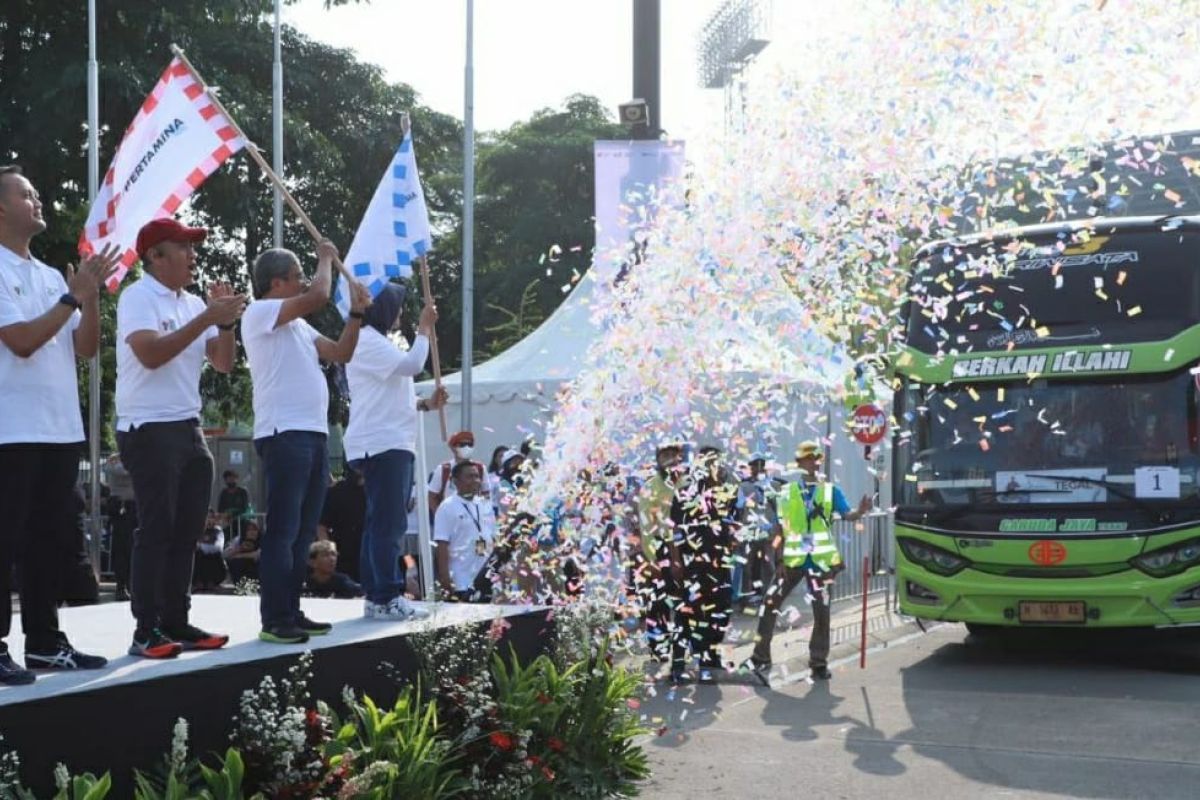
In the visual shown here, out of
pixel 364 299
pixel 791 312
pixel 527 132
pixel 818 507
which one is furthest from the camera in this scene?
pixel 527 132

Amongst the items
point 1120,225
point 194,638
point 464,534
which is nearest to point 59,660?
point 194,638

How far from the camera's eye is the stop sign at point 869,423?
15883 mm

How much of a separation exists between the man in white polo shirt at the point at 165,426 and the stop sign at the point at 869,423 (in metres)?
10.9

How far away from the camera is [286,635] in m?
5.92

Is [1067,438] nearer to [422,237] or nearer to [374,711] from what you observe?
[422,237]

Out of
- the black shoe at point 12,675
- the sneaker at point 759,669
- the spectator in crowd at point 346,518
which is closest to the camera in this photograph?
the black shoe at point 12,675

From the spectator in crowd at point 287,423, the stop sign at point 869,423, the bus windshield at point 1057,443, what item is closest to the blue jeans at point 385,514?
the spectator in crowd at point 287,423

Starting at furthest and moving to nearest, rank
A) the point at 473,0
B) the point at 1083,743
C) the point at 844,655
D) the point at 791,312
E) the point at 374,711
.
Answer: the point at 473,0 → the point at 844,655 → the point at 1083,743 → the point at 791,312 → the point at 374,711

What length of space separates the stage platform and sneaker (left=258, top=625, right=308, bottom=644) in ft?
0.17

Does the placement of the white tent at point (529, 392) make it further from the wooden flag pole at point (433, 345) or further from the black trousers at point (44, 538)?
the black trousers at point (44, 538)

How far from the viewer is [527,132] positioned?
1751 inches

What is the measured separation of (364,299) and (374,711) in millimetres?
1758

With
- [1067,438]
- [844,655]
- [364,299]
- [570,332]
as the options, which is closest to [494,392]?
[570,332]

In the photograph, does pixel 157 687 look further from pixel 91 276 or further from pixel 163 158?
pixel 163 158
